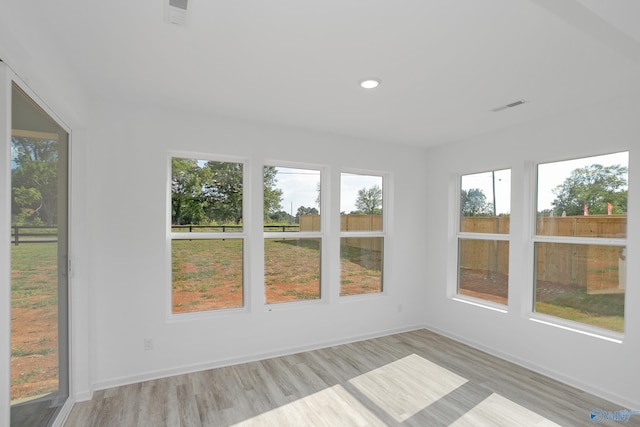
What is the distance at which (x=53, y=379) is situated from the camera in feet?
7.52

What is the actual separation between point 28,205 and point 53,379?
1265 mm

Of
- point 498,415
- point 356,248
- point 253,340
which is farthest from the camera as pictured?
point 356,248

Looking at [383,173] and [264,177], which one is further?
[383,173]

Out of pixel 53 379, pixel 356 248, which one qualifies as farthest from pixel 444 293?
pixel 53 379

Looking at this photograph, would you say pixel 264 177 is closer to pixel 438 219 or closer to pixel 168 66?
pixel 168 66

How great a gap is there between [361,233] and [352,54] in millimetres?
2602

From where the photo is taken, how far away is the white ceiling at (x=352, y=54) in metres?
1.62

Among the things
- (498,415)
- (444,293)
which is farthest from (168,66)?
(444,293)

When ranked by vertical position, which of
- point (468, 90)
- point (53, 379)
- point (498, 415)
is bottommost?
point (498, 415)

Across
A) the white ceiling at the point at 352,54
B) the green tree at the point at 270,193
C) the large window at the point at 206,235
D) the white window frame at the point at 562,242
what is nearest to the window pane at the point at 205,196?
the large window at the point at 206,235

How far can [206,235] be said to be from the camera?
3.43 meters

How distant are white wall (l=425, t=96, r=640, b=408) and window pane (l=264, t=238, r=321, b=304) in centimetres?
173

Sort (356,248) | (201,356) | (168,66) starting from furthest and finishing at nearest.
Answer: (356,248)
(201,356)
(168,66)

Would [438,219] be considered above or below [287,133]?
below
